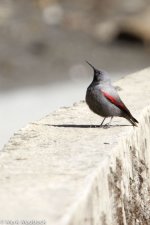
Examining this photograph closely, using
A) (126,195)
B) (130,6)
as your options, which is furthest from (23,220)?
(130,6)

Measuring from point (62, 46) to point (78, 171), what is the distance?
16795 millimetres

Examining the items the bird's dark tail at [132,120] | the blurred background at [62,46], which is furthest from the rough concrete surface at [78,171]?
the blurred background at [62,46]

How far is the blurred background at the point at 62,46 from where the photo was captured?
743 inches

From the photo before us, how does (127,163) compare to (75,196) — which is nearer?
(75,196)

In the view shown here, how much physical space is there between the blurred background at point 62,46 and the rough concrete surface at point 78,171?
962cm

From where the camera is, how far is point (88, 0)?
2608cm

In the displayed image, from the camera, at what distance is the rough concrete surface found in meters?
5.02

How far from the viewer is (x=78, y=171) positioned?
5.69 meters

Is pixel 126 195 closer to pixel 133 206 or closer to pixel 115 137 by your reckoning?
pixel 133 206

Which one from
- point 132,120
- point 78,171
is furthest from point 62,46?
point 78,171

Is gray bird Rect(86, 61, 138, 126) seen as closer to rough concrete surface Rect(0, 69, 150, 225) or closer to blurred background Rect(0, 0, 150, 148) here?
rough concrete surface Rect(0, 69, 150, 225)

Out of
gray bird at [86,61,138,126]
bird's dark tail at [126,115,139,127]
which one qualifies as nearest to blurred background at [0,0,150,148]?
gray bird at [86,61,138,126]

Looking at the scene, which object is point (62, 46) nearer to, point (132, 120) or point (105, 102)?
point (105, 102)

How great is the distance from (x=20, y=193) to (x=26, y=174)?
1.49ft
